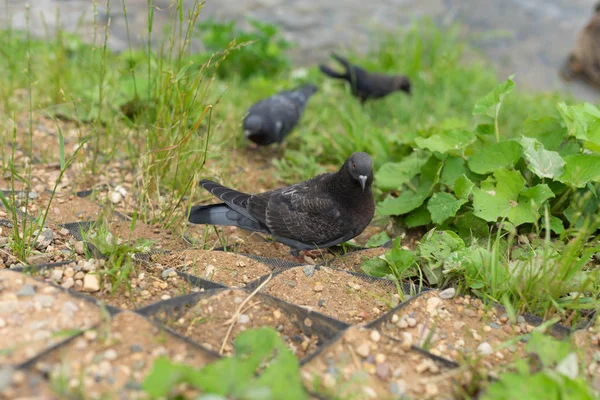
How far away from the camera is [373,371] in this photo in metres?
2.14

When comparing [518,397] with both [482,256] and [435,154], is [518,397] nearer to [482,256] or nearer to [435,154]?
[482,256]

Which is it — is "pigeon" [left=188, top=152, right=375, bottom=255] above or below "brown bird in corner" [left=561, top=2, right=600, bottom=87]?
below

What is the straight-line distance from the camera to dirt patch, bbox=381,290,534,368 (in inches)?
91.4

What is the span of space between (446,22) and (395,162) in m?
5.33

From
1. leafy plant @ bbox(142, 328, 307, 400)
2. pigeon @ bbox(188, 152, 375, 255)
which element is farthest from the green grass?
leafy plant @ bbox(142, 328, 307, 400)

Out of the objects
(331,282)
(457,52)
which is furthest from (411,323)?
(457,52)

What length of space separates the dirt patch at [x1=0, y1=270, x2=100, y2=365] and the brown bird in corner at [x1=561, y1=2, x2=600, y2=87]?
28.4 feet

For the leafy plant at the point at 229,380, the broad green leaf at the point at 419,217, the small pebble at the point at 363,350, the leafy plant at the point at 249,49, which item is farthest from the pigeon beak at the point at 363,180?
the leafy plant at the point at 249,49

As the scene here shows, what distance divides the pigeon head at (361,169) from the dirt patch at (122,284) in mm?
1215

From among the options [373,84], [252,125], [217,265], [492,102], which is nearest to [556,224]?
[492,102]

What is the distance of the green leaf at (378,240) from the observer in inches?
141

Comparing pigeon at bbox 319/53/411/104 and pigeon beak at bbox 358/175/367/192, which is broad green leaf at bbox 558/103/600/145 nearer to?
pigeon beak at bbox 358/175/367/192

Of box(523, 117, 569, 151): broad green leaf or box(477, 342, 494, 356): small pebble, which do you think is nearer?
box(477, 342, 494, 356): small pebble

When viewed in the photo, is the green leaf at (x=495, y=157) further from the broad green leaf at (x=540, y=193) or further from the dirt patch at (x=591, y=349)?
the dirt patch at (x=591, y=349)
